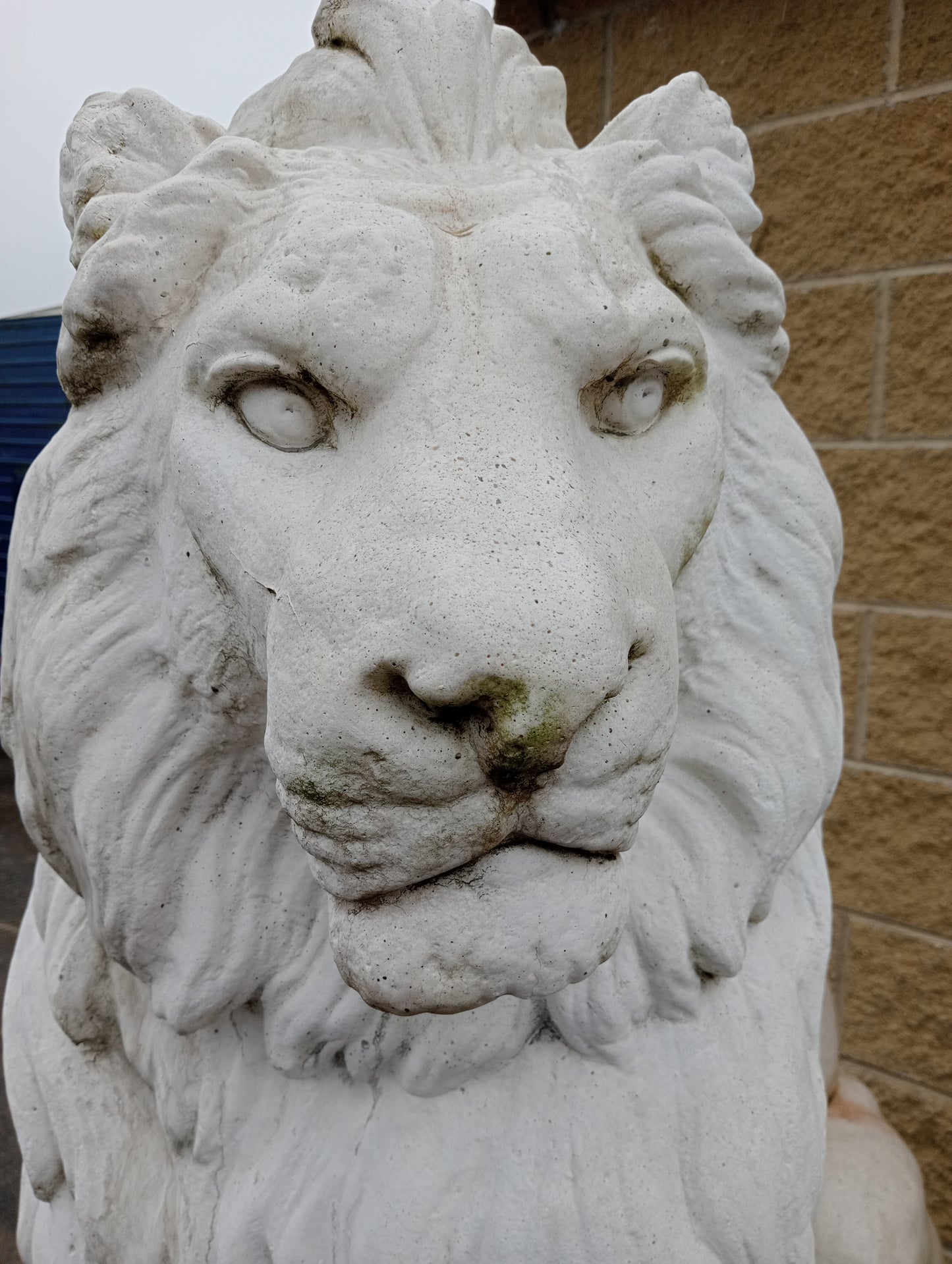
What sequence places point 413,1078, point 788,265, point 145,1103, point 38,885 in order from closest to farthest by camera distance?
point 413,1078 → point 145,1103 → point 38,885 → point 788,265

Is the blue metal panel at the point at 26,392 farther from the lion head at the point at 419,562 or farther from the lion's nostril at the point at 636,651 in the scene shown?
the lion's nostril at the point at 636,651

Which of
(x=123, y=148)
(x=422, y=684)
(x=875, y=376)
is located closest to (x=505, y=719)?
(x=422, y=684)

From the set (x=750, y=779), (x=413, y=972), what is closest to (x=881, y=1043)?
(x=750, y=779)

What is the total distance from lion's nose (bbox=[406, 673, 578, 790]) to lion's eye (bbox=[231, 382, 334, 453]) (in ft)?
0.57

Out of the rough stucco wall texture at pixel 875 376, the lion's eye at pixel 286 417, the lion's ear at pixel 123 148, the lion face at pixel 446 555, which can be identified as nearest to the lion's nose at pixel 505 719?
the lion face at pixel 446 555

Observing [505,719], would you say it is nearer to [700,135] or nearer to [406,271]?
[406,271]

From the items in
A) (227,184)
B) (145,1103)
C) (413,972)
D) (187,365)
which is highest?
(227,184)

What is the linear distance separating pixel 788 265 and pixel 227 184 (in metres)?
1.19

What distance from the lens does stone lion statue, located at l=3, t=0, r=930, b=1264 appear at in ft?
1.59

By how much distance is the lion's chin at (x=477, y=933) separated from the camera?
0.49 meters

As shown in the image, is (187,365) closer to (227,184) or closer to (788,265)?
(227,184)

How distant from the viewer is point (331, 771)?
478 millimetres

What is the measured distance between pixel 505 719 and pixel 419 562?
0.09 m

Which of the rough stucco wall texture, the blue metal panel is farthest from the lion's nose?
the blue metal panel
